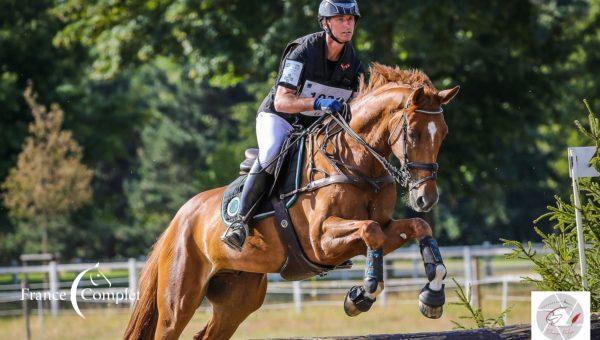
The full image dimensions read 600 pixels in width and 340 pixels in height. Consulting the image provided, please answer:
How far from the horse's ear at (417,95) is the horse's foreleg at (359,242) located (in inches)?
34.4

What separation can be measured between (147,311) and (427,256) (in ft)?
10.0

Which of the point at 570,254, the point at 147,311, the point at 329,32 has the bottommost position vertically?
the point at 147,311

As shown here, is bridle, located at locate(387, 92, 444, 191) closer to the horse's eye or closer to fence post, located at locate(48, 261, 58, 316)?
the horse's eye

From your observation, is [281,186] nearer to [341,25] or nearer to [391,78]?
[391,78]

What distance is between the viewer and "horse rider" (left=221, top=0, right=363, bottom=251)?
23.1 feet

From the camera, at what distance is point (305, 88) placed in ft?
23.7

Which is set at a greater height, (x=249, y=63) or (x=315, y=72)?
(x=315, y=72)

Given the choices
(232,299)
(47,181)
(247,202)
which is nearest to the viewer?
(247,202)

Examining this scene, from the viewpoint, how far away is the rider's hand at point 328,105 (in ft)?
22.5

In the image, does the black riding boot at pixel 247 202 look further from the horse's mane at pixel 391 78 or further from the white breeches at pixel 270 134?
the horse's mane at pixel 391 78

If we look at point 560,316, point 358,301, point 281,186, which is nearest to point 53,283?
point 281,186

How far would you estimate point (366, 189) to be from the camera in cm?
683

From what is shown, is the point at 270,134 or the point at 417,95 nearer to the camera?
the point at 417,95

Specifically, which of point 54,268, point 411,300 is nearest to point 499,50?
point 411,300
